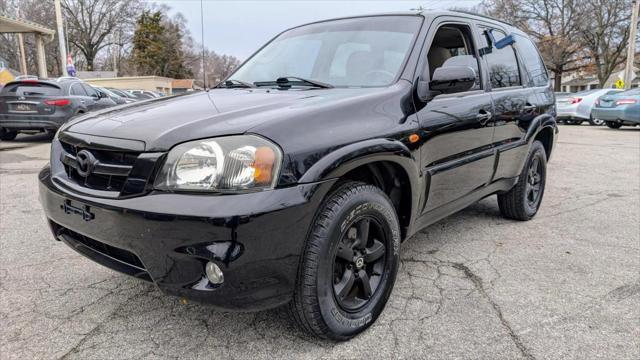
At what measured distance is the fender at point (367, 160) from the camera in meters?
1.97

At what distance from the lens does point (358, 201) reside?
2.17 meters

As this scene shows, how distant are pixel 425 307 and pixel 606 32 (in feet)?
128

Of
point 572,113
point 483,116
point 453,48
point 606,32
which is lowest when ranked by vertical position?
point 572,113

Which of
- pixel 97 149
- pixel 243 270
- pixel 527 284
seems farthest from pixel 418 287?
pixel 97 149

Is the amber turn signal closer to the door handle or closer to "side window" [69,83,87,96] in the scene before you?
the door handle

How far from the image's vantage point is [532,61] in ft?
14.3

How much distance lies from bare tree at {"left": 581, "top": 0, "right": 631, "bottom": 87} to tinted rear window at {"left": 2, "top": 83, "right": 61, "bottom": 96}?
117 ft

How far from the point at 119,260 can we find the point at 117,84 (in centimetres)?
3955

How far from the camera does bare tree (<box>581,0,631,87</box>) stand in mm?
32188

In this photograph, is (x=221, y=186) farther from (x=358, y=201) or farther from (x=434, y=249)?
(x=434, y=249)

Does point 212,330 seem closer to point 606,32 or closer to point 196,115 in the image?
point 196,115

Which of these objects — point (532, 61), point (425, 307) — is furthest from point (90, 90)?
point (425, 307)

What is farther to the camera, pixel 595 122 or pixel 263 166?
pixel 595 122

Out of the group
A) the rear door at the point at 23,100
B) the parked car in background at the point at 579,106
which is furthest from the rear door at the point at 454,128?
the parked car in background at the point at 579,106
